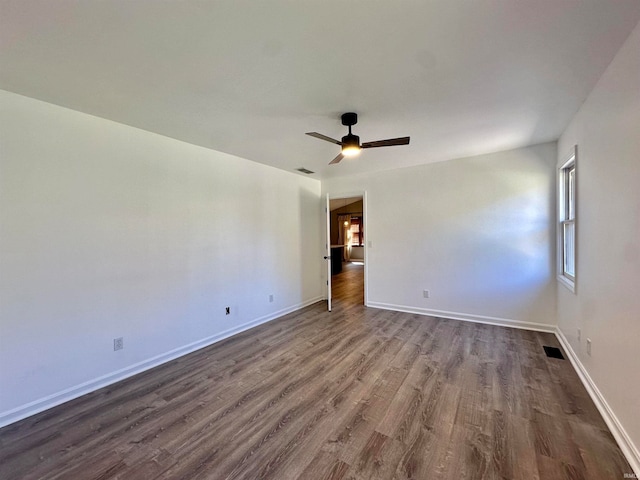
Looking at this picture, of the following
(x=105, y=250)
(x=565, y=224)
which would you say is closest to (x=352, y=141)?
(x=105, y=250)

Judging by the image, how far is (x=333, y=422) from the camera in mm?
1964

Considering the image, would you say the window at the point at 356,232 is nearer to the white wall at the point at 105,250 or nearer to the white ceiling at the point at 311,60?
the white wall at the point at 105,250

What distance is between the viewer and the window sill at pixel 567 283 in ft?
8.83

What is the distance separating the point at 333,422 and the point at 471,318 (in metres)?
3.03

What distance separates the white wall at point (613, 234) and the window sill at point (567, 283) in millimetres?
199

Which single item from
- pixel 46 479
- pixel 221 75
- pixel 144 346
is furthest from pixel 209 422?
pixel 221 75

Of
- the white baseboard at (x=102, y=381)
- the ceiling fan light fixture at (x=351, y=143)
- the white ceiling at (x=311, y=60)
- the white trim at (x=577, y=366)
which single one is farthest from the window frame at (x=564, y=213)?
the white baseboard at (x=102, y=381)

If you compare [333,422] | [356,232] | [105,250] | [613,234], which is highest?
[356,232]

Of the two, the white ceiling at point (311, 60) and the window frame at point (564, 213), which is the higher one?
the white ceiling at point (311, 60)

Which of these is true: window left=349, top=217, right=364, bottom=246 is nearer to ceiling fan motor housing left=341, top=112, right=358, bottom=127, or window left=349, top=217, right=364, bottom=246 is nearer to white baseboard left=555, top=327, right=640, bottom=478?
white baseboard left=555, top=327, right=640, bottom=478

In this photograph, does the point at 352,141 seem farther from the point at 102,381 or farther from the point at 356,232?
the point at 356,232

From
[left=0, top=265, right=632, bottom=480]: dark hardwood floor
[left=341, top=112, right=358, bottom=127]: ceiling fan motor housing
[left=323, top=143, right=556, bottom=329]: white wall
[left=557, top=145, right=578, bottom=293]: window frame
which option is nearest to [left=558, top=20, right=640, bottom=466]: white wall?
[left=0, top=265, right=632, bottom=480]: dark hardwood floor

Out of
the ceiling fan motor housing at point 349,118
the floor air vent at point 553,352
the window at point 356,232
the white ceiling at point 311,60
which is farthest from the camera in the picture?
the window at point 356,232

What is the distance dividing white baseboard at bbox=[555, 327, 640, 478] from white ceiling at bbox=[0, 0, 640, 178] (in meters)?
2.36
